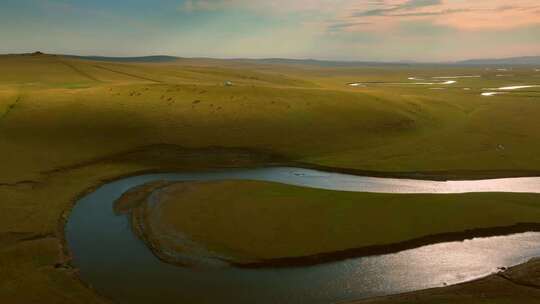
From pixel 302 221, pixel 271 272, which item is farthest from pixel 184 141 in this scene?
pixel 271 272

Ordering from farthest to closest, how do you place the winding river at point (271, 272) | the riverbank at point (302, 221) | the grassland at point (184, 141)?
the grassland at point (184, 141) → the riverbank at point (302, 221) → the winding river at point (271, 272)

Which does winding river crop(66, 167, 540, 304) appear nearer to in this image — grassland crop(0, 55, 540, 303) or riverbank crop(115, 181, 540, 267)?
riverbank crop(115, 181, 540, 267)

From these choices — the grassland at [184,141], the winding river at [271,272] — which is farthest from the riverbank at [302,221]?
the grassland at [184,141]

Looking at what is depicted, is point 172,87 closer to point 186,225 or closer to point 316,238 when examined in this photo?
point 186,225

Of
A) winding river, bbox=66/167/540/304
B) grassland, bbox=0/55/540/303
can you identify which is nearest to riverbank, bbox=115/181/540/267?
winding river, bbox=66/167/540/304

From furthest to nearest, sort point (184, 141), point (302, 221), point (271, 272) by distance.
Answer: point (184, 141)
point (302, 221)
point (271, 272)

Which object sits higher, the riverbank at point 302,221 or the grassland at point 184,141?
the grassland at point 184,141

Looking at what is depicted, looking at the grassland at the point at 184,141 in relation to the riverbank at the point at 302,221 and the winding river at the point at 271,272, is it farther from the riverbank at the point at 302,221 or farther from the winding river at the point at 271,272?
the riverbank at the point at 302,221

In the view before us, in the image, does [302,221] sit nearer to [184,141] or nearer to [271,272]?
[271,272]

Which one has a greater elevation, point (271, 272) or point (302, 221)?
point (302, 221)
